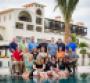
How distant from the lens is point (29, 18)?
59188 mm

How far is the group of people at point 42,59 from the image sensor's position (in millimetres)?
14812

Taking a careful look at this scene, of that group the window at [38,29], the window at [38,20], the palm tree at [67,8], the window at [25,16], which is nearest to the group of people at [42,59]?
the palm tree at [67,8]

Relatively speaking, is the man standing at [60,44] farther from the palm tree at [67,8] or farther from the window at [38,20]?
the window at [38,20]

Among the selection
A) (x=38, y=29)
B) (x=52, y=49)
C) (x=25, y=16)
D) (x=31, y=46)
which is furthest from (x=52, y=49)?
(x=38, y=29)

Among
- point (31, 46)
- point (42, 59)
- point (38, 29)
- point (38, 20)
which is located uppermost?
point (38, 20)

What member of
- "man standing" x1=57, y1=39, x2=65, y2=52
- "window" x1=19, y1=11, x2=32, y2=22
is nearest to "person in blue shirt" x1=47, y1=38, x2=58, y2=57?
"man standing" x1=57, y1=39, x2=65, y2=52

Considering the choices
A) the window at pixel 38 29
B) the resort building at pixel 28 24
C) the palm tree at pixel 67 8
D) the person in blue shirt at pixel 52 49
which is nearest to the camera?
the person in blue shirt at pixel 52 49

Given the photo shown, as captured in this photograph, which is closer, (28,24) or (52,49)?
(52,49)

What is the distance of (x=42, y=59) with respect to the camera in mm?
14930

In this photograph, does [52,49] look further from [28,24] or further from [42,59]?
[28,24]

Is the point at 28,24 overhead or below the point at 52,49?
overhead

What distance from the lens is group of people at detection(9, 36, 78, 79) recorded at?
14.8 meters

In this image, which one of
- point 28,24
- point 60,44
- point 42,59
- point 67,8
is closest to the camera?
point 42,59

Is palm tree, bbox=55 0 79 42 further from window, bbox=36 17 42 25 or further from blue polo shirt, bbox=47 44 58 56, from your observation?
window, bbox=36 17 42 25
